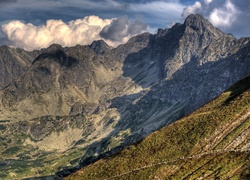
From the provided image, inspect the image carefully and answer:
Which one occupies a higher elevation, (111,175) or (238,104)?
(238,104)

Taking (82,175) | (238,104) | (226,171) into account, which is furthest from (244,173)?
(82,175)

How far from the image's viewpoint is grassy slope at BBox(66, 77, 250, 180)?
262 feet

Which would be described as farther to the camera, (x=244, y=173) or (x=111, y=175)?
(x=111, y=175)

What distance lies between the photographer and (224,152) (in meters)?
84.9

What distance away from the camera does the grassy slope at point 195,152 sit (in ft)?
262

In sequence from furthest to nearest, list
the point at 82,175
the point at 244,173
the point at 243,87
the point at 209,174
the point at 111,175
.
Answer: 1. the point at 243,87
2. the point at 82,175
3. the point at 111,175
4. the point at 209,174
5. the point at 244,173

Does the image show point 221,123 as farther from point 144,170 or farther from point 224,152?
point 144,170

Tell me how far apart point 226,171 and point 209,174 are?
13.5 feet

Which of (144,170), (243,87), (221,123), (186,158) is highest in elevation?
(243,87)

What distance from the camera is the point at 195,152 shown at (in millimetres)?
88562

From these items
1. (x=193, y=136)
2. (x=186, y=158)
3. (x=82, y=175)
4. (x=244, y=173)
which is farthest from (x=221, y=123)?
(x=82, y=175)

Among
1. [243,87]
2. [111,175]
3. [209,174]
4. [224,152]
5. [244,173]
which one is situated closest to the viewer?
[244,173]

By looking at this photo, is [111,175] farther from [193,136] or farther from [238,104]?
[238,104]

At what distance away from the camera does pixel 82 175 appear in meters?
99.6
